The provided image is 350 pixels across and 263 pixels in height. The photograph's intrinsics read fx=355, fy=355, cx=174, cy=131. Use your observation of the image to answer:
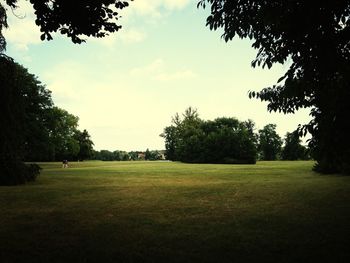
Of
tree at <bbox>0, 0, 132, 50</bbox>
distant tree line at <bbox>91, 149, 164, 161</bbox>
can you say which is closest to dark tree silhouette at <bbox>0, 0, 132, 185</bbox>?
tree at <bbox>0, 0, 132, 50</bbox>

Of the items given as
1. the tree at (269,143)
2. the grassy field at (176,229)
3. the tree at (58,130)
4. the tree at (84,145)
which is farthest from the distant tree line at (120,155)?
the grassy field at (176,229)

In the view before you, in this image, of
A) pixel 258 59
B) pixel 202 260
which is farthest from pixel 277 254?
pixel 258 59

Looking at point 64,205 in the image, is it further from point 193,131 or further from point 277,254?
point 193,131

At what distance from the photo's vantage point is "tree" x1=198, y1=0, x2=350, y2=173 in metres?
6.41

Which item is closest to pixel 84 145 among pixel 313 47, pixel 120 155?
pixel 120 155

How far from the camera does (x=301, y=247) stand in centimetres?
736

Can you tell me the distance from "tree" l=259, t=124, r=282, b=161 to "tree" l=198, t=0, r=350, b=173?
392 feet

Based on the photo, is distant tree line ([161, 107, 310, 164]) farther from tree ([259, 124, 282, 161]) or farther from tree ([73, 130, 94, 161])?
tree ([73, 130, 94, 161])

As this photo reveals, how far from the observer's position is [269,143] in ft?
415

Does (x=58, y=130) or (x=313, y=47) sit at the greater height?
(x=58, y=130)

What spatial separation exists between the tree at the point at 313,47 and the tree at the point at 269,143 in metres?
119

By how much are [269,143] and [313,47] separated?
123914 millimetres

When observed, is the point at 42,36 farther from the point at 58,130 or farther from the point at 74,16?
the point at 58,130

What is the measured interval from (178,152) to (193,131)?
6.68 metres
